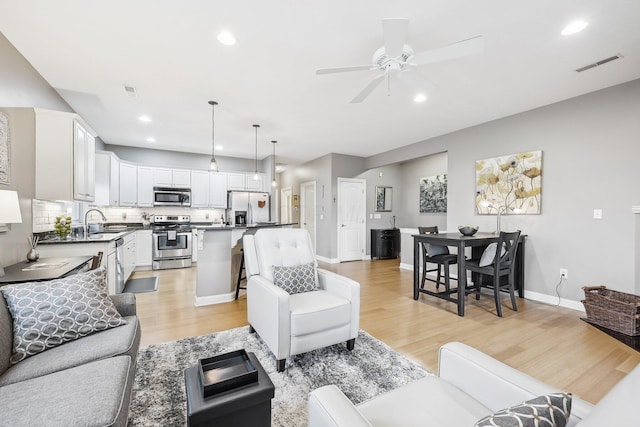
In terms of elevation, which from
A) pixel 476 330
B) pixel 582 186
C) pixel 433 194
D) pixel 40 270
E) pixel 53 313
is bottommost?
pixel 476 330

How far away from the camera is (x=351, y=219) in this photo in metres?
7.00

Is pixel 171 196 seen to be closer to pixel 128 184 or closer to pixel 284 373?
pixel 128 184

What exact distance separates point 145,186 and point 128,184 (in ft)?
1.01

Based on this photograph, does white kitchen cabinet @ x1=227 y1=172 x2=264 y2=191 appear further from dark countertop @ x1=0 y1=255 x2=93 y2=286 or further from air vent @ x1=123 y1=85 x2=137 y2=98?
dark countertop @ x1=0 y1=255 x2=93 y2=286

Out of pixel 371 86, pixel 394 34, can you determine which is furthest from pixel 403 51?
pixel 371 86

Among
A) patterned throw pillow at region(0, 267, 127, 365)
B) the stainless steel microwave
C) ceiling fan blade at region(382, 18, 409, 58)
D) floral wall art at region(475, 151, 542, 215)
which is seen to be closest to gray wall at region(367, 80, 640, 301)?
floral wall art at region(475, 151, 542, 215)

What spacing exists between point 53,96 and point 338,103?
3.43 meters

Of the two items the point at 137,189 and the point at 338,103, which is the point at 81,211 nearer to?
the point at 137,189

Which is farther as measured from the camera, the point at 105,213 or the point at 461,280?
the point at 105,213

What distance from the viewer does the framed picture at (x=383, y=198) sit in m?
7.48

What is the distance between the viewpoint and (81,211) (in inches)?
182

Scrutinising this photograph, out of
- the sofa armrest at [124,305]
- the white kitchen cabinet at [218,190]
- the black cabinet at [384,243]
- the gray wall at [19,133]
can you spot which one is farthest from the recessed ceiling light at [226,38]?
the black cabinet at [384,243]

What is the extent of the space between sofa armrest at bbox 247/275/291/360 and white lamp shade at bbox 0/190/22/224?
1.77m

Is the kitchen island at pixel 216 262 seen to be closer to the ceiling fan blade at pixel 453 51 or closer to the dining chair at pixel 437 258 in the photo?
the dining chair at pixel 437 258
